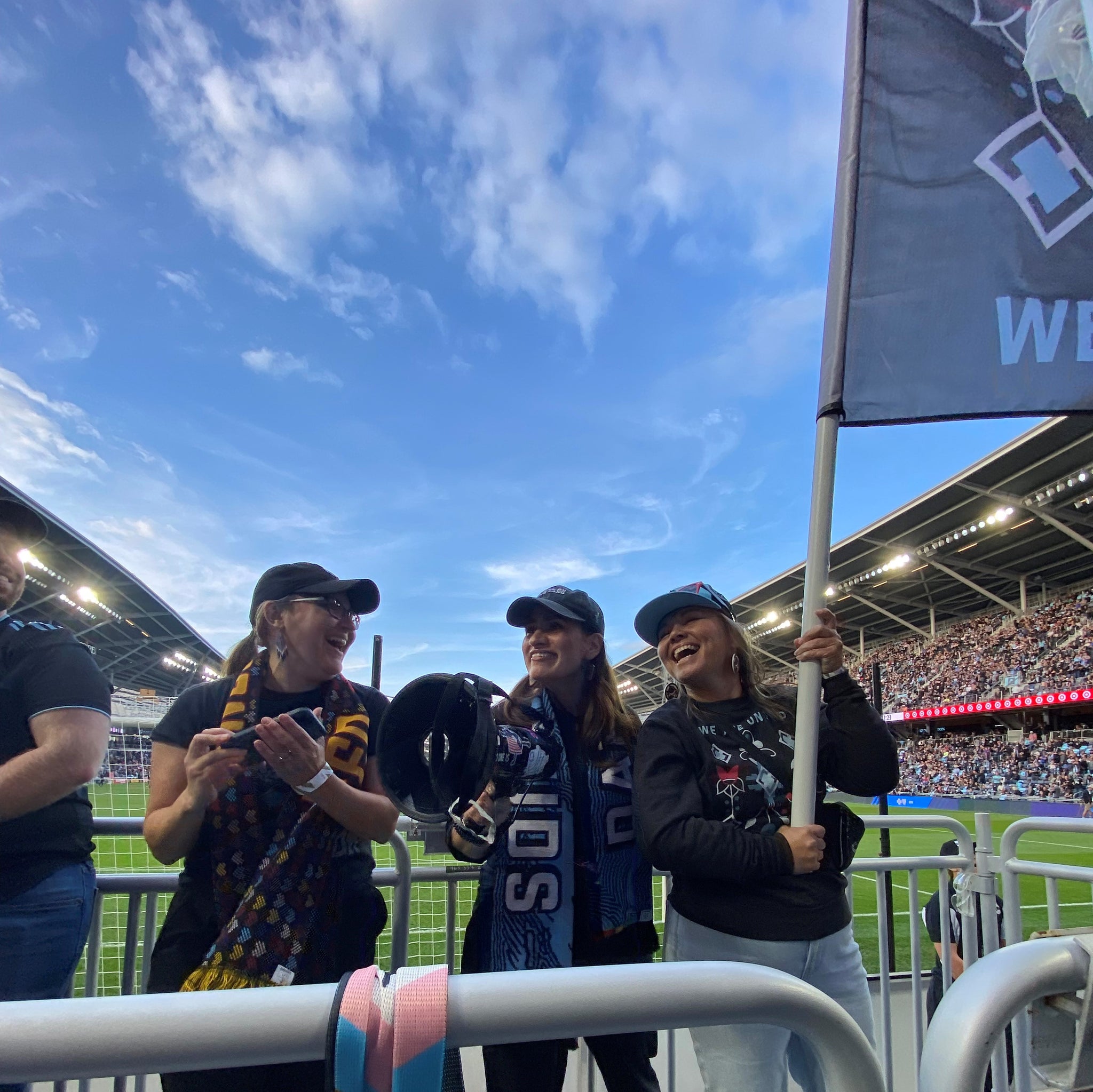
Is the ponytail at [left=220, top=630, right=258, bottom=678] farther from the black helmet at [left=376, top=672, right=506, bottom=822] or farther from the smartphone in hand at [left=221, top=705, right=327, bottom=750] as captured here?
the black helmet at [left=376, top=672, right=506, bottom=822]

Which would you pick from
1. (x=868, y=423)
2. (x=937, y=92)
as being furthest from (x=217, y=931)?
(x=937, y=92)

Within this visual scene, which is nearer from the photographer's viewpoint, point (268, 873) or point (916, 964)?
point (268, 873)

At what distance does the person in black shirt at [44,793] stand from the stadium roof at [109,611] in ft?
76.8

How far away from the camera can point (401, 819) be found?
298 centimetres

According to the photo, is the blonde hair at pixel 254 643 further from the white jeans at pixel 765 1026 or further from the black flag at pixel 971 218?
the black flag at pixel 971 218

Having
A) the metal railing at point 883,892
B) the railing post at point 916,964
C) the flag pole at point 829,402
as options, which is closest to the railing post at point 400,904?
the metal railing at point 883,892

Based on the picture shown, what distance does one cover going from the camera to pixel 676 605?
203 cm

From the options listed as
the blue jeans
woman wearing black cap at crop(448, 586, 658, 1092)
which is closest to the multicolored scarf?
woman wearing black cap at crop(448, 586, 658, 1092)

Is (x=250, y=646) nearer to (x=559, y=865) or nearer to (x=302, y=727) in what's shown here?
(x=302, y=727)

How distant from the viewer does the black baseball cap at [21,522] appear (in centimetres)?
192

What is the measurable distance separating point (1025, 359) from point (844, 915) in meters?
1.40

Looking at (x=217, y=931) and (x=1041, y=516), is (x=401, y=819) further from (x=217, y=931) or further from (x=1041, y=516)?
(x=1041, y=516)

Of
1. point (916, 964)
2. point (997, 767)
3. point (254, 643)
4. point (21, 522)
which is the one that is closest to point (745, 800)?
Result: point (254, 643)

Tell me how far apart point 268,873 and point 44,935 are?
615 millimetres
